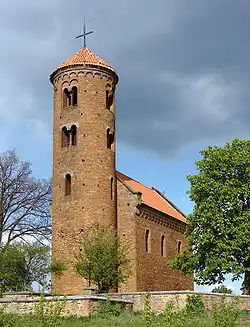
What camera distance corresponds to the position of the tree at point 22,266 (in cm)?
3669

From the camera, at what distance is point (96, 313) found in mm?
24734

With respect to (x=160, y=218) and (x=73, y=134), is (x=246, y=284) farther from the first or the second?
(x=73, y=134)

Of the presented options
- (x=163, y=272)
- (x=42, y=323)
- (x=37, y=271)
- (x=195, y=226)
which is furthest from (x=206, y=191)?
(x=42, y=323)

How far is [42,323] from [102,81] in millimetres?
28958

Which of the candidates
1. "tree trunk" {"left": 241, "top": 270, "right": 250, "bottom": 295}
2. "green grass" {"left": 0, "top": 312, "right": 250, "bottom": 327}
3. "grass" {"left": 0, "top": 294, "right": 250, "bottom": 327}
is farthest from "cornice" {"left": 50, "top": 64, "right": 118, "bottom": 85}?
"green grass" {"left": 0, "top": 312, "right": 250, "bottom": 327}

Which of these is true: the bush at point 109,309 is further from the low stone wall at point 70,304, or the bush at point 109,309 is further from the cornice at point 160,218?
the cornice at point 160,218

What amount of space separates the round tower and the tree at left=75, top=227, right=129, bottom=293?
2763 mm

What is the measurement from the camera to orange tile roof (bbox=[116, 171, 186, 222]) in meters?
45.1

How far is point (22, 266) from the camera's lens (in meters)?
37.5

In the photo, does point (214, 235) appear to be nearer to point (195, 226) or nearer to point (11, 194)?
point (195, 226)

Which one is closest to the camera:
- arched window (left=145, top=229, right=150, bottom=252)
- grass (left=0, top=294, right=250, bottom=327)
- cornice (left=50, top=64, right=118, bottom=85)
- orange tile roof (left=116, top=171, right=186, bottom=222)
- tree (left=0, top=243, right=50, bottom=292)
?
grass (left=0, top=294, right=250, bottom=327)

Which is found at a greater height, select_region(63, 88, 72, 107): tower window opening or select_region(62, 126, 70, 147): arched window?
select_region(63, 88, 72, 107): tower window opening

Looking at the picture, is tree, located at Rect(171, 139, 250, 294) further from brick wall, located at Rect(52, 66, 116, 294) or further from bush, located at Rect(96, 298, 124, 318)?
bush, located at Rect(96, 298, 124, 318)

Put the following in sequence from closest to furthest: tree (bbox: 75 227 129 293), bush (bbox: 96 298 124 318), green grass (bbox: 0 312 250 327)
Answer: green grass (bbox: 0 312 250 327), bush (bbox: 96 298 124 318), tree (bbox: 75 227 129 293)
